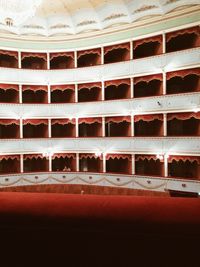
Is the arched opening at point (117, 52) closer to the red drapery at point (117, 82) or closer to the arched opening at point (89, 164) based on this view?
the red drapery at point (117, 82)

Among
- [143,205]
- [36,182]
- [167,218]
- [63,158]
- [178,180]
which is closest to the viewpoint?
[167,218]

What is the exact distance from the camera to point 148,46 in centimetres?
1872

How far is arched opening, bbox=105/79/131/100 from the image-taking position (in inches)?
724

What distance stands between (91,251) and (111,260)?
12cm

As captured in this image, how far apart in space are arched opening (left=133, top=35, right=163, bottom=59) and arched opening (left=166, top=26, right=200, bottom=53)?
67 cm

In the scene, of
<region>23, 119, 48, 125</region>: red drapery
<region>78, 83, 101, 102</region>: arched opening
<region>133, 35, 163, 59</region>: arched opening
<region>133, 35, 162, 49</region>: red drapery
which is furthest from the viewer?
<region>78, 83, 101, 102</region>: arched opening

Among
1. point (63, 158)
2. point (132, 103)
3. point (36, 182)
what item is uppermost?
point (132, 103)

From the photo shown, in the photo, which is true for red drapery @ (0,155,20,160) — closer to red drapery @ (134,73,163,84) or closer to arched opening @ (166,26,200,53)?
red drapery @ (134,73,163,84)

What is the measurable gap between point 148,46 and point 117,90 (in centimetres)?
359

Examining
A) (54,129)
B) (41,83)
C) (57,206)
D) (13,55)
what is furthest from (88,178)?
(57,206)

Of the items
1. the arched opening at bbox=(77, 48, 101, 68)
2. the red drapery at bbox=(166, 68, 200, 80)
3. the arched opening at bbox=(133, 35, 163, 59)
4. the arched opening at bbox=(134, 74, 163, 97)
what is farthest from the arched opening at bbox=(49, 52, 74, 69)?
the red drapery at bbox=(166, 68, 200, 80)

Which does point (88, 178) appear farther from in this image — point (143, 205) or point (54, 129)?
point (143, 205)

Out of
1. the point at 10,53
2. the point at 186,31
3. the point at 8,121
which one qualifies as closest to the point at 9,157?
the point at 8,121

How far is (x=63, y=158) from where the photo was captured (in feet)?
66.8
